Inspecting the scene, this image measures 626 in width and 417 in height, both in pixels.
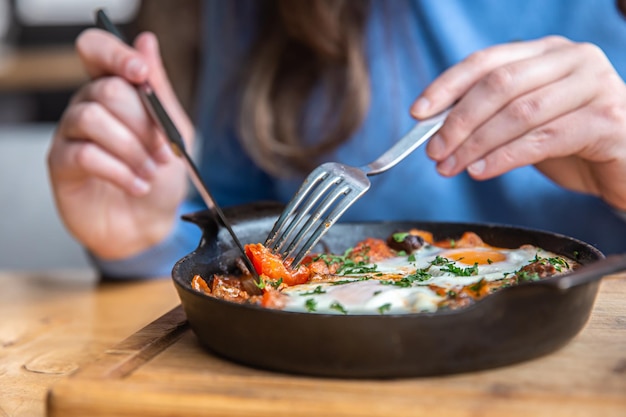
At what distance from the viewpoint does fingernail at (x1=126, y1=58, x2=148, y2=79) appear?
174 cm

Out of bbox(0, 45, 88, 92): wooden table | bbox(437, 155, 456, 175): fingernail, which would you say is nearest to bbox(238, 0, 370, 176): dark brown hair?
bbox(437, 155, 456, 175): fingernail

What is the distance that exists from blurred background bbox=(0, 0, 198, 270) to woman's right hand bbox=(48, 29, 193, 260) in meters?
0.95

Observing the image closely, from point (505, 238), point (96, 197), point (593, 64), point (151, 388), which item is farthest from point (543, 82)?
point (96, 197)

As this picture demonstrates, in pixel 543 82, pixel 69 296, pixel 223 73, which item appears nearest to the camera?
pixel 543 82

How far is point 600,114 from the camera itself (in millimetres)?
1487

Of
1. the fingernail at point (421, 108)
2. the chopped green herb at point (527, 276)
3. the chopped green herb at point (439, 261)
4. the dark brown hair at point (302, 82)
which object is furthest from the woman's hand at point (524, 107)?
the dark brown hair at point (302, 82)

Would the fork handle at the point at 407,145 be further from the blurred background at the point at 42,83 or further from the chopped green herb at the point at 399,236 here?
the blurred background at the point at 42,83

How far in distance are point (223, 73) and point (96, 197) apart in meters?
0.80

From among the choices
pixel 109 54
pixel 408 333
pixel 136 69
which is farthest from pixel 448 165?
pixel 109 54

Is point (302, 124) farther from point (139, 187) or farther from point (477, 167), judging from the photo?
point (477, 167)

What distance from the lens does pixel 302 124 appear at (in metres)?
2.42

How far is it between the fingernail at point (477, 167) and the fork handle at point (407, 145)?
0.10 meters

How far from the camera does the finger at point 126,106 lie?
180 centimetres

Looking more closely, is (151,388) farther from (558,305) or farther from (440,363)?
(558,305)
